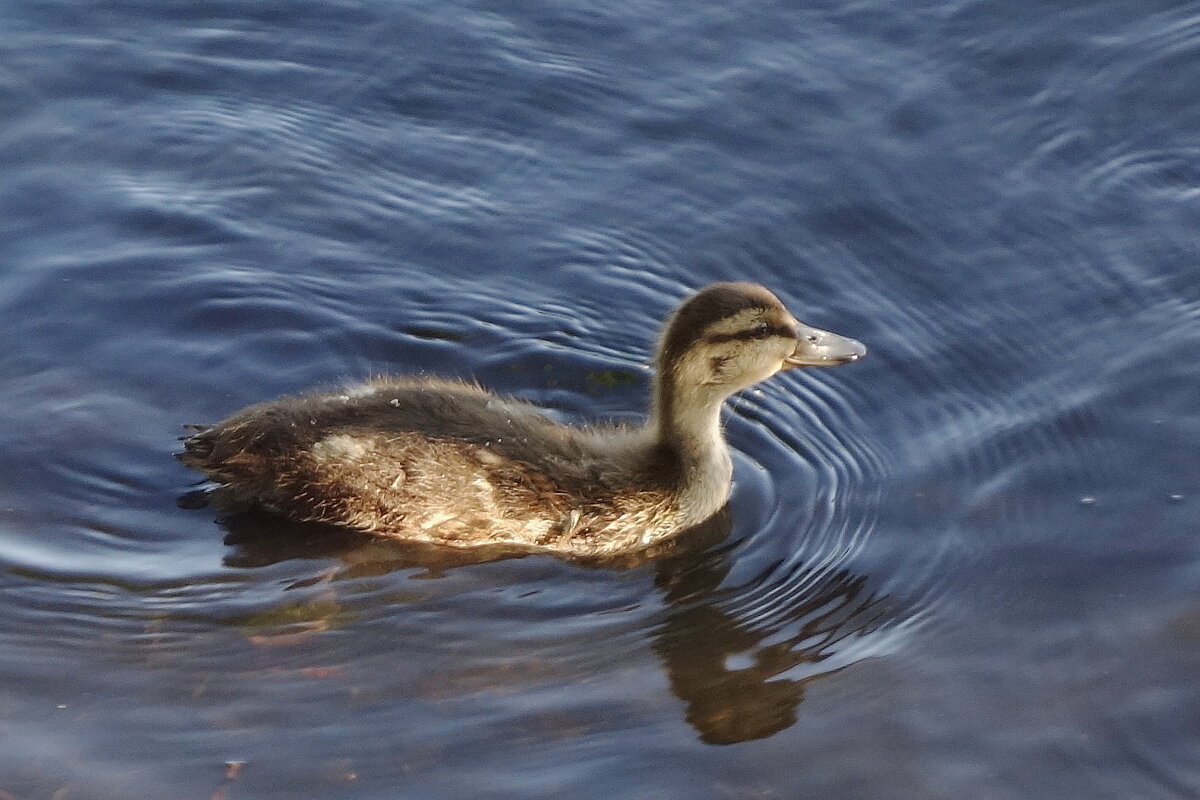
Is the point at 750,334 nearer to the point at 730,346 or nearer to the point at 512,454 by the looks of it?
the point at 730,346

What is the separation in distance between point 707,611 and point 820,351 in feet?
4.63

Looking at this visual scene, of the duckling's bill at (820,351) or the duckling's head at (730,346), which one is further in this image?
the duckling's bill at (820,351)

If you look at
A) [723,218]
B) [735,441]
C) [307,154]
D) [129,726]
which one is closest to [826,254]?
[723,218]

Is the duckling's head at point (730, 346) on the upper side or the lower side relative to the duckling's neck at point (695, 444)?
upper

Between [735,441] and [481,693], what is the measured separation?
2.49 meters

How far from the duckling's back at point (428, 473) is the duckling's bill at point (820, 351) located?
798 mm

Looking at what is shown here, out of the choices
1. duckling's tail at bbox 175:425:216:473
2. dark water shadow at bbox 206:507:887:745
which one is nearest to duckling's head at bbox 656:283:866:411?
dark water shadow at bbox 206:507:887:745

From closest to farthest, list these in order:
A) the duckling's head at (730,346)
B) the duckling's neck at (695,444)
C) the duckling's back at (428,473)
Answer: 1. the duckling's back at (428,473)
2. the duckling's head at (730,346)
3. the duckling's neck at (695,444)

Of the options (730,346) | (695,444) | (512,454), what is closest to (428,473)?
(512,454)

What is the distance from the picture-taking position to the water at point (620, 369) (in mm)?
6285

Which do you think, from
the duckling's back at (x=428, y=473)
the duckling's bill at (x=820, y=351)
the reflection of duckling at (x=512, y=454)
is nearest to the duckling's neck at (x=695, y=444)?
the reflection of duckling at (x=512, y=454)

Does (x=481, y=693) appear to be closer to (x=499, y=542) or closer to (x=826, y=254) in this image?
(x=499, y=542)

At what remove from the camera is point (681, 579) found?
7457 millimetres

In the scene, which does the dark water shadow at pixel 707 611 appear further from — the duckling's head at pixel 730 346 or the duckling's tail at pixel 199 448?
the duckling's head at pixel 730 346
